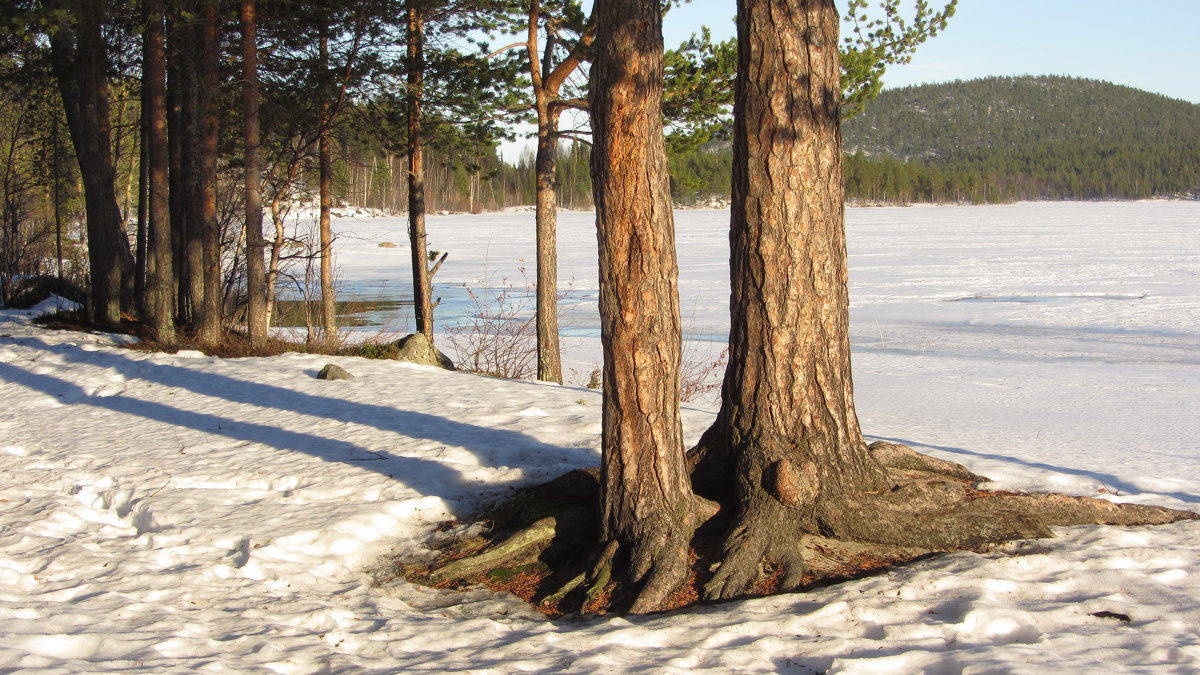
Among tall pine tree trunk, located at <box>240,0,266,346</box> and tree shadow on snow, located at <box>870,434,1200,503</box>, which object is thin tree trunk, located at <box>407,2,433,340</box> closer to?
tall pine tree trunk, located at <box>240,0,266,346</box>

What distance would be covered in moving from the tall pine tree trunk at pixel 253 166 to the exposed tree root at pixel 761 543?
7623 millimetres

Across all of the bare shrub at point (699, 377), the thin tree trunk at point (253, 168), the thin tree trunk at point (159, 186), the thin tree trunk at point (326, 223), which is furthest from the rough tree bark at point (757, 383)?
the thin tree trunk at point (159, 186)

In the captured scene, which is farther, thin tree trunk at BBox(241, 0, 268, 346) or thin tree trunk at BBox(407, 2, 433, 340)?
thin tree trunk at BBox(407, 2, 433, 340)

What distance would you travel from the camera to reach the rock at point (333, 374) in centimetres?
1000

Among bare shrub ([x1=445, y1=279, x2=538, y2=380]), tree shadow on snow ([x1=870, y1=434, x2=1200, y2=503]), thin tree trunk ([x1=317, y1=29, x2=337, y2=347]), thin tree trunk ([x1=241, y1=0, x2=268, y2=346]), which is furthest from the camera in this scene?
bare shrub ([x1=445, y1=279, x2=538, y2=380])

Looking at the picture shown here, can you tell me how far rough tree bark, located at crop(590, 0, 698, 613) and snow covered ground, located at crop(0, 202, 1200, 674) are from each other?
549 mm

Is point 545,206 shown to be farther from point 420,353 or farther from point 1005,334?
point 1005,334

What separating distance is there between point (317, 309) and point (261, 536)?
16.9 m

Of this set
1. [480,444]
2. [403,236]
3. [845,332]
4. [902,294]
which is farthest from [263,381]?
[403,236]

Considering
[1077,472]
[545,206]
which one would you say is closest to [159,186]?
[545,206]

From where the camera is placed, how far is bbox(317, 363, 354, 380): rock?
1000 centimetres

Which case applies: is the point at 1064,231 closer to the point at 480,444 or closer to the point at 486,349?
the point at 486,349

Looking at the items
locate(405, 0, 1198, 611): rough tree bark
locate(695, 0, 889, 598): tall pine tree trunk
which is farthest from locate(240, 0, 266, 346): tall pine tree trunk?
locate(695, 0, 889, 598): tall pine tree trunk

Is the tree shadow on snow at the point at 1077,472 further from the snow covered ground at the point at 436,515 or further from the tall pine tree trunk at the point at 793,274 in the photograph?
the tall pine tree trunk at the point at 793,274
